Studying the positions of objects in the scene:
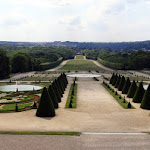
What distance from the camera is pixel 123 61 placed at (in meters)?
144

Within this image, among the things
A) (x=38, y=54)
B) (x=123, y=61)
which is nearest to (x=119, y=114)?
(x=123, y=61)

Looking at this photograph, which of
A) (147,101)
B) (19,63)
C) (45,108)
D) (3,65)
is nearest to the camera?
(45,108)

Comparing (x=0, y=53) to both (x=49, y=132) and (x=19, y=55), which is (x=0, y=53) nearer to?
(x=19, y=55)

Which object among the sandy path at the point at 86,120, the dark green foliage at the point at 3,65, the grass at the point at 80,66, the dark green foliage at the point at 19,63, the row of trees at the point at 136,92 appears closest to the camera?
the sandy path at the point at 86,120

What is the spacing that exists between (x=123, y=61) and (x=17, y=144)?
12573 cm

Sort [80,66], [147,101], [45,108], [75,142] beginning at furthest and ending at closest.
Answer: [80,66], [147,101], [45,108], [75,142]

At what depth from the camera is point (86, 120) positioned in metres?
34.0

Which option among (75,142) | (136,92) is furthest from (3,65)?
(75,142)

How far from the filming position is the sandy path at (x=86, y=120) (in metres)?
30.1

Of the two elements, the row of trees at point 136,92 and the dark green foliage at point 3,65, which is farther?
the dark green foliage at point 3,65

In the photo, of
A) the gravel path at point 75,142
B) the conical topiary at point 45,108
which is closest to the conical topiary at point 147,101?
the gravel path at point 75,142

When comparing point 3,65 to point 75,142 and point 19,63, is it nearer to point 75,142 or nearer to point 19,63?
point 19,63

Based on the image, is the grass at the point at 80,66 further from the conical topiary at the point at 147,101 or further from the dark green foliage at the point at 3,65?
the conical topiary at the point at 147,101

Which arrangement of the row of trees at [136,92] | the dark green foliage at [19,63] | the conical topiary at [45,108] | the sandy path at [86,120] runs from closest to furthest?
the sandy path at [86,120] → the conical topiary at [45,108] → the row of trees at [136,92] → the dark green foliage at [19,63]
